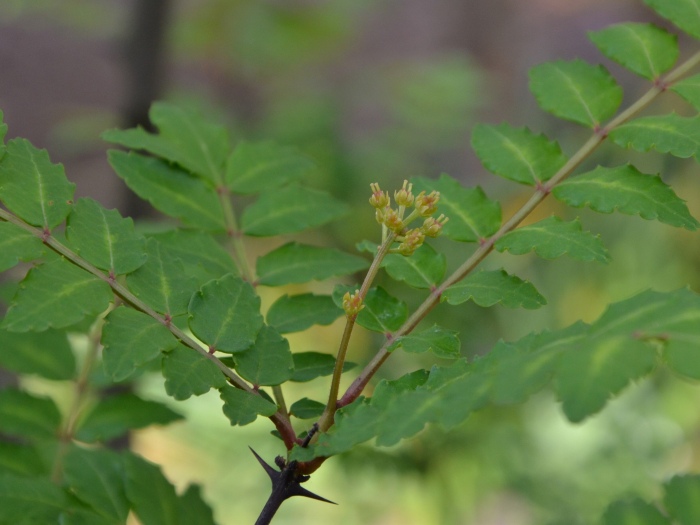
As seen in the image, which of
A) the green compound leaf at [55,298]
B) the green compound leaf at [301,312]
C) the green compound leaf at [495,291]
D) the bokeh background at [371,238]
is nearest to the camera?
the green compound leaf at [55,298]

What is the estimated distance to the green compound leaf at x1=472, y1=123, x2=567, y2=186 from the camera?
89 cm

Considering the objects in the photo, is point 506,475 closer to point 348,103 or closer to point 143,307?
point 143,307

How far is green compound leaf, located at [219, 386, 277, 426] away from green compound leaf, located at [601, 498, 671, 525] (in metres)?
0.28

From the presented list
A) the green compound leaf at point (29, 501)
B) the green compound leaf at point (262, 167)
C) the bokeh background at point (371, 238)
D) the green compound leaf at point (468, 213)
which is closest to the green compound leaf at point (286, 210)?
the green compound leaf at point (262, 167)

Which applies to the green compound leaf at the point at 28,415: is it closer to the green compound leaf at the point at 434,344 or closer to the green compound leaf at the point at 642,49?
the green compound leaf at the point at 434,344

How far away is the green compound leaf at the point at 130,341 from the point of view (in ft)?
2.15

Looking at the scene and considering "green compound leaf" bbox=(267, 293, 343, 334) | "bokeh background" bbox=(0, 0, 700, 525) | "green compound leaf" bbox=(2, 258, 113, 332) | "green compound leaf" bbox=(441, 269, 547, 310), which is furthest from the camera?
"bokeh background" bbox=(0, 0, 700, 525)

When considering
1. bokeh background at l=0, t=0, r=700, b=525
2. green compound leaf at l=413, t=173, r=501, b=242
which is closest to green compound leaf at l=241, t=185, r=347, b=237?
green compound leaf at l=413, t=173, r=501, b=242

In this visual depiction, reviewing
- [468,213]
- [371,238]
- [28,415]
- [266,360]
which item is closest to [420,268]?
[468,213]

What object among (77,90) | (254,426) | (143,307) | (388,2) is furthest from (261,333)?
(388,2)

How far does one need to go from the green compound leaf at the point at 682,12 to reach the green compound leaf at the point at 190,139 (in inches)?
20.0

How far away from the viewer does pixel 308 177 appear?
2803mm

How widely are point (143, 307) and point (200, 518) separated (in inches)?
9.1

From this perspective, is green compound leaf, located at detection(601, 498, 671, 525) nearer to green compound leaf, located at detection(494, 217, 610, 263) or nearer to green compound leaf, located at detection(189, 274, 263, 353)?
green compound leaf, located at detection(494, 217, 610, 263)
